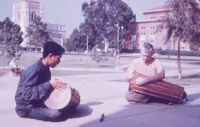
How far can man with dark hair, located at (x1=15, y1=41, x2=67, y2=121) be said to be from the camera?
505 cm

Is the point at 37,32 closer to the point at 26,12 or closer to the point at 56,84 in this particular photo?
the point at 56,84

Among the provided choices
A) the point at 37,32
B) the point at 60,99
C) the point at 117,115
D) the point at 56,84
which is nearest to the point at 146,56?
the point at 117,115

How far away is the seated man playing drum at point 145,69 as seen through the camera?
686cm

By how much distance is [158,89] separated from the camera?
22.6ft

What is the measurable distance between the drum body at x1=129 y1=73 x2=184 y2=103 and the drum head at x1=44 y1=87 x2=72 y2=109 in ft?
6.77

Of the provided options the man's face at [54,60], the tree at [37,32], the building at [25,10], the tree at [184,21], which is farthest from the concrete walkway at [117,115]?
the building at [25,10]

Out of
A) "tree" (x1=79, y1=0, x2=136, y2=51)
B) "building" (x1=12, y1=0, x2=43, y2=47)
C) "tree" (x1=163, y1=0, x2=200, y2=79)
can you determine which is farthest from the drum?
"building" (x1=12, y1=0, x2=43, y2=47)

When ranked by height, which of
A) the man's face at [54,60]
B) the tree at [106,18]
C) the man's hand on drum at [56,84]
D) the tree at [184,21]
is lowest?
the man's hand on drum at [56,84]

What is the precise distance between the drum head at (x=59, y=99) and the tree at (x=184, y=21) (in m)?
10.1

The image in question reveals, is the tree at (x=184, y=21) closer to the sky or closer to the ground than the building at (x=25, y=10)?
closer to the ground

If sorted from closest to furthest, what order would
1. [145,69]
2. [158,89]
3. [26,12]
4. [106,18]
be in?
1. [158,89]
2. [145,69]
3. [106,18]
4. [26,12]

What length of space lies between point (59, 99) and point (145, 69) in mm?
2573

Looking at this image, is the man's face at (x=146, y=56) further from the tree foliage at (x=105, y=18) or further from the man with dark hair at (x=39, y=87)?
the tree foliage at (x=105, y=18)

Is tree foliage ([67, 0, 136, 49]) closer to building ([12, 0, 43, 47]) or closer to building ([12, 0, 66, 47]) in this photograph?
building ([12, 0, 66, 47])
